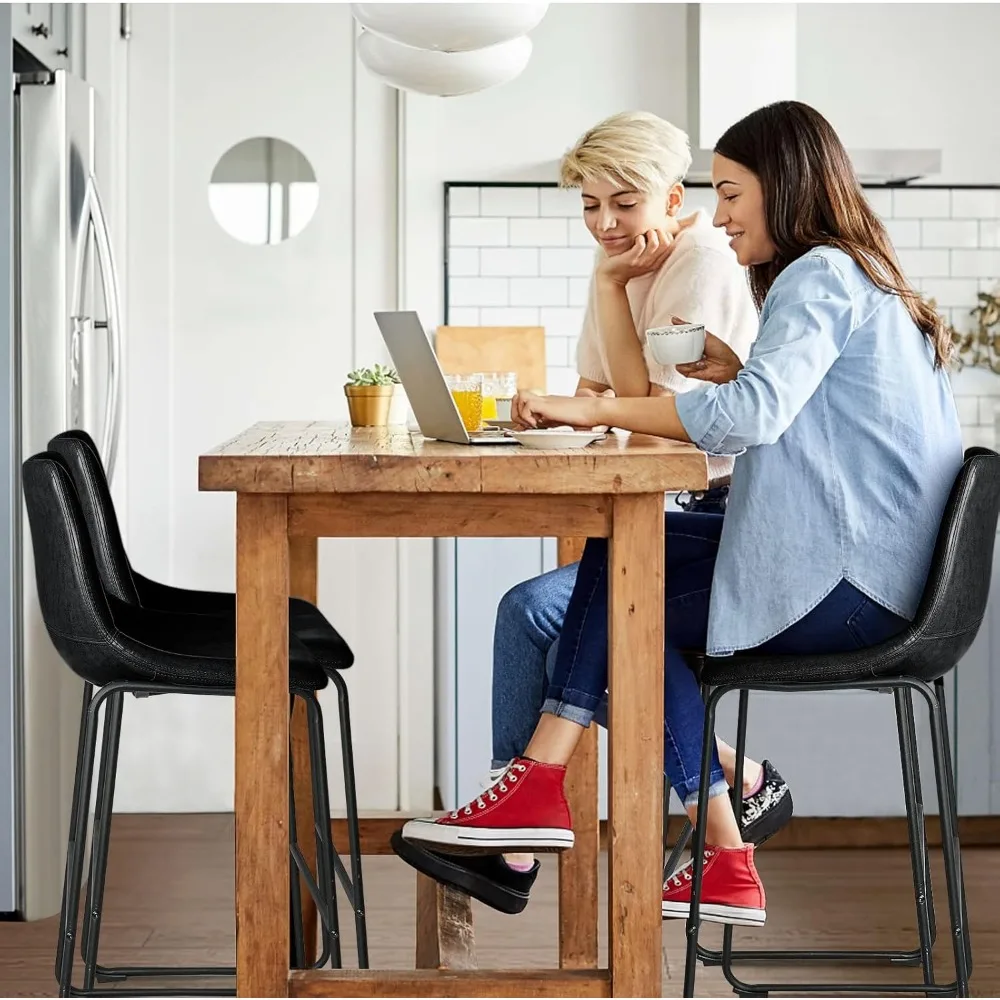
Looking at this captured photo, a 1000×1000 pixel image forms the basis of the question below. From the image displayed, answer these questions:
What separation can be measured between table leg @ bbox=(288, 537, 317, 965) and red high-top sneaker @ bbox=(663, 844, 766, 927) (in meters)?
0.90

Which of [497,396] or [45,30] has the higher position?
[45,30]

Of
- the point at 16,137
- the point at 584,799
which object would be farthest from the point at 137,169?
the point at 584,799

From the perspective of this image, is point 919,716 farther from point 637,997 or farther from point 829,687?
point 637,997

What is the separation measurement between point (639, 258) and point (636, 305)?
0.15 meters

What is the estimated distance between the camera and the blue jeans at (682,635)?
81.4 inches

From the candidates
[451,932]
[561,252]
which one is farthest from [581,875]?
[561,252]

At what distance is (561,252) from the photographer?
4184 mm

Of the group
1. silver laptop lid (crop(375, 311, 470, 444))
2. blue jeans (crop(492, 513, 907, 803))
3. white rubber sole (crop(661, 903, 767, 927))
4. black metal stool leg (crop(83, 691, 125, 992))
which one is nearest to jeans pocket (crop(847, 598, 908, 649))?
blue jeans (crop(492, 513, 907, 803))

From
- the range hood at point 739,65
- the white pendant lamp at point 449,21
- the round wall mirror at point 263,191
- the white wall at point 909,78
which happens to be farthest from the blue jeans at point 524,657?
the white wall at point 909,78

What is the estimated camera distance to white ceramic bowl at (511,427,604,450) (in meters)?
1.85

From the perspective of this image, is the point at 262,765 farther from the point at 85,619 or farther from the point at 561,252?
the point at 561,252

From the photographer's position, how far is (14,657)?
3100 mm

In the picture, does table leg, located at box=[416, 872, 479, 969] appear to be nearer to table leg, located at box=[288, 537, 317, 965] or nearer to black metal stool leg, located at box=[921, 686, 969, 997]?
table leg, located at box=[288, 537, 317, 965]

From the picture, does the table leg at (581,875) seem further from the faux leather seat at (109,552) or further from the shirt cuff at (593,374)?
the shirt cuff at (593,374)
